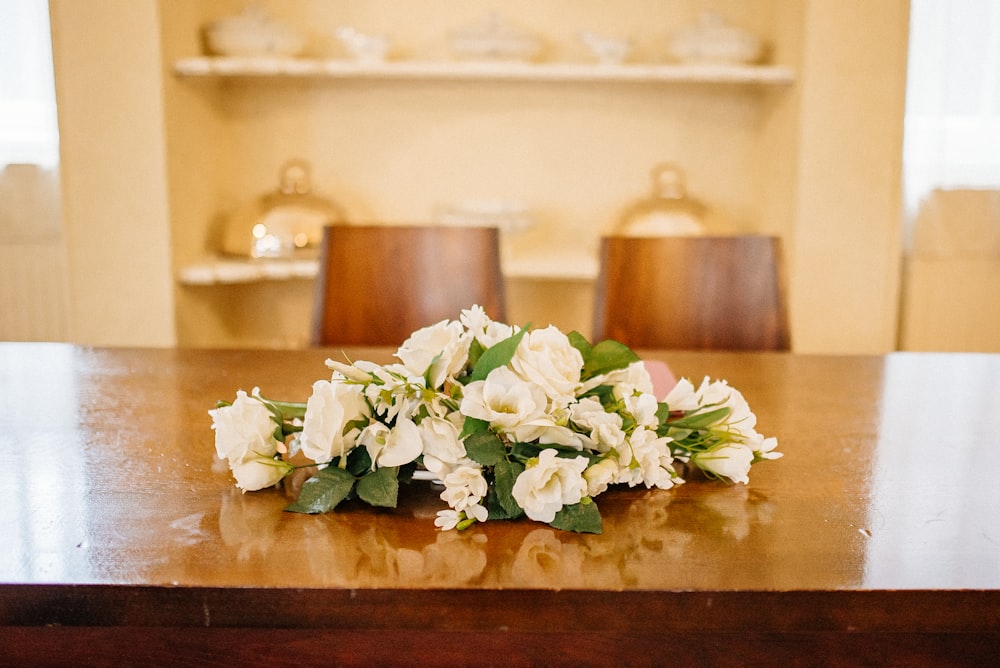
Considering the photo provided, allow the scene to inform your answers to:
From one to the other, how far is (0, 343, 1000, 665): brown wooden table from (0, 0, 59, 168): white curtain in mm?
1807

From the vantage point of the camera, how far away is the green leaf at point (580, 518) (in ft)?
2.15

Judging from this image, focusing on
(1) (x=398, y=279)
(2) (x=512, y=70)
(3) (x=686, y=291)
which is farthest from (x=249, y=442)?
(2) (x=512, y=70)

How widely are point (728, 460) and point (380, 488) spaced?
296 mm

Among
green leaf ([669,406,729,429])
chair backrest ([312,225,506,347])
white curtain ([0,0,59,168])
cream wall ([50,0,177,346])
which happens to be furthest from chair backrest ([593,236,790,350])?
white curtain ([0,0,59,168])

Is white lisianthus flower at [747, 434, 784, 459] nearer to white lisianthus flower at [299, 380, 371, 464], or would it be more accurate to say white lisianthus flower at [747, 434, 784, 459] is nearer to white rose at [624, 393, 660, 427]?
white rose at [624, 393, 660, 427]

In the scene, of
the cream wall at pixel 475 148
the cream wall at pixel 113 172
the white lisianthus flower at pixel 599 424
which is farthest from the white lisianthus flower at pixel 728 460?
the cream wall at pixel 113 172

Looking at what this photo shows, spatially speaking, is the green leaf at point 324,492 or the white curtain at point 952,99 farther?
the white curtain at point 952,99

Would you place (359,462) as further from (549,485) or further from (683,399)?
(683,399)

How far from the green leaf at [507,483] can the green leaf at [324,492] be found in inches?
4.7

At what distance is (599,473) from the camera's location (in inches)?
26.8

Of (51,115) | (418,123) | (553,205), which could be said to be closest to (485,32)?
(418,123)

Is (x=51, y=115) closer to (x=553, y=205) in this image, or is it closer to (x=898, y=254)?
(x=553, y=205)

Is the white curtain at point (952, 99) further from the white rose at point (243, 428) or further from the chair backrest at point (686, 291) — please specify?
the white rose at point (243, 428)

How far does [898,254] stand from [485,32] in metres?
1.28
